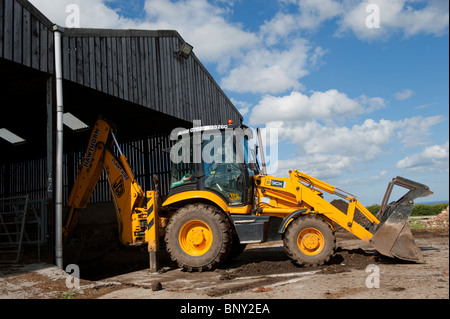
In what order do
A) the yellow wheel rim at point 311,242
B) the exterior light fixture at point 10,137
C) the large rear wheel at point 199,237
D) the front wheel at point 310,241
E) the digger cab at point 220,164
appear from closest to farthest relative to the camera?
the front wheel at point 310,241, the yellow wheel rim at point 311,242, the large rear wheel at point 199,237, the digger cab at point 220,164, the exterior light fixture at point 10,137

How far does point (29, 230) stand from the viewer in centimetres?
961

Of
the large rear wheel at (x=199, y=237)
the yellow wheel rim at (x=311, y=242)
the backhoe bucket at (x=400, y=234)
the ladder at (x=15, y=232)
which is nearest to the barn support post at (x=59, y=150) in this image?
the ladder at (x=15, y=232)

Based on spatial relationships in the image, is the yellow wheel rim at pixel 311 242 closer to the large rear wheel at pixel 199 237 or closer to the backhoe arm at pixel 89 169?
the large rear wheel at pixel 199 237

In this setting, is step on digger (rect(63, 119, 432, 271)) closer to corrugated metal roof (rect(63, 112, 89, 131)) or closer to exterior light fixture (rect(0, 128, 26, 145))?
corrugated metal roof (rect(63, 112, 89, 131))

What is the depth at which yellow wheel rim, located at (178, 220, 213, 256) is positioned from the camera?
782cm

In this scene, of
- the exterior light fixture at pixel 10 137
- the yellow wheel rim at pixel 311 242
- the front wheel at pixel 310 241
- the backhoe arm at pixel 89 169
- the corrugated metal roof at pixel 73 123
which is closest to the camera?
the front wheel at pixel 310 241

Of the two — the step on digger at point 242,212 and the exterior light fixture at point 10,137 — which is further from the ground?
the exterior light fixture at point 10,137

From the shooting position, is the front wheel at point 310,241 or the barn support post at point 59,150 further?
the barn support post at point 59,150

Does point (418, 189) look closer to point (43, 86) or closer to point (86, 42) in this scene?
point (86, 42)

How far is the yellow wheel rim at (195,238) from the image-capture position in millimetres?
7816

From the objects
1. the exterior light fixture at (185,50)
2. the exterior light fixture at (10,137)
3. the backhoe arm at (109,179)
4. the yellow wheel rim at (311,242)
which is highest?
the exterior light fixture at (185,50)

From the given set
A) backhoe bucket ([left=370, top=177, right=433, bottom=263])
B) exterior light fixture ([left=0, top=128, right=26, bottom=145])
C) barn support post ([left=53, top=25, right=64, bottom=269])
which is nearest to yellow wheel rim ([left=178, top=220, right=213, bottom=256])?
barn support post ([left=53, top=25, right=64, bottom=269])
